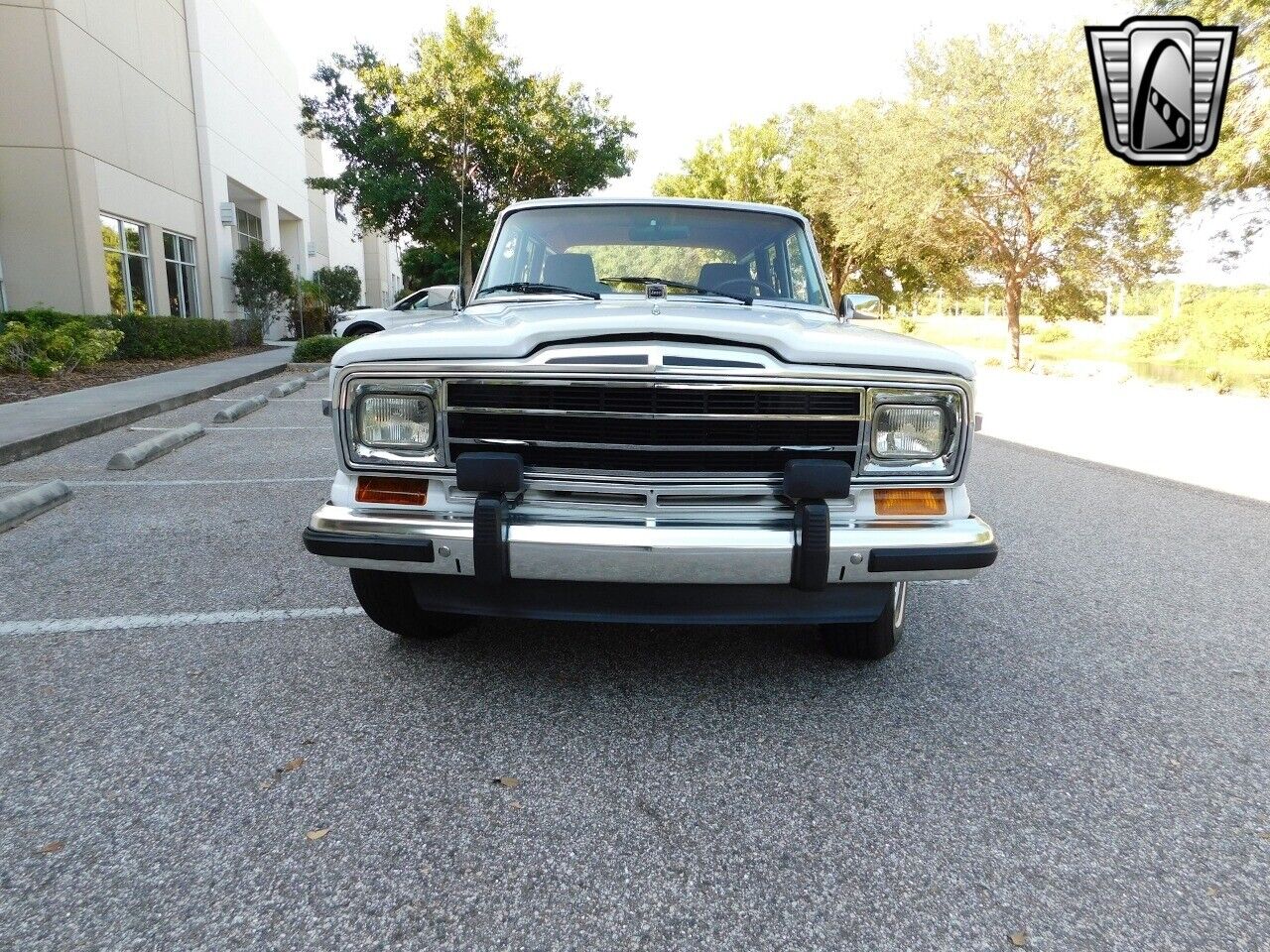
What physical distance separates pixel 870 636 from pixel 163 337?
16.6 meters

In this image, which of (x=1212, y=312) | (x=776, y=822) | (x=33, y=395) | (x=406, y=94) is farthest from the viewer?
(x=1212, y=312)

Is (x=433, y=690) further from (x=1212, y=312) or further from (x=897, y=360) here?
(x=1212, y=312)

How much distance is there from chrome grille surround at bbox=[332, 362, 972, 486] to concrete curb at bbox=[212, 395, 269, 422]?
7.34m

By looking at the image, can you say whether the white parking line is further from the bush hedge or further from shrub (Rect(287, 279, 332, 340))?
shrub (Rect(287, 279, 332, 340))

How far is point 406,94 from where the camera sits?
20.8m

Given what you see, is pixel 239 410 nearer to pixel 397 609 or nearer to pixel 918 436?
pixel 397 609

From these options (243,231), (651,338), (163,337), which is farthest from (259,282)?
(651,338)

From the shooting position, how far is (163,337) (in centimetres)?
1580

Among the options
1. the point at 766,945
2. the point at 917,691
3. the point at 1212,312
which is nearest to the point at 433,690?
the point at 766,945

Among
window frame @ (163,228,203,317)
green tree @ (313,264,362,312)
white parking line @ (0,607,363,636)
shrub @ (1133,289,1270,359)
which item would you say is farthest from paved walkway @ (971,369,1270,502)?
green tree @ (313,264,362,312)

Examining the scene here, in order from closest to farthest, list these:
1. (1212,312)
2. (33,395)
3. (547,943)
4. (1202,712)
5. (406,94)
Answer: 1. (547,943)
2. (1202,712)
3. (33,395)
4. (406,94)
5. (1212,312)

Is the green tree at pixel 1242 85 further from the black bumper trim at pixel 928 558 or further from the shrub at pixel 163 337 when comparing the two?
the shrub at pixel 163 337

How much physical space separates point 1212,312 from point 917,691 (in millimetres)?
29304

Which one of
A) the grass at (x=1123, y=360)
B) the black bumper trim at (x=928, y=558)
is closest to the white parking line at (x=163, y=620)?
the black bumper trim at (x=928, y=558)
